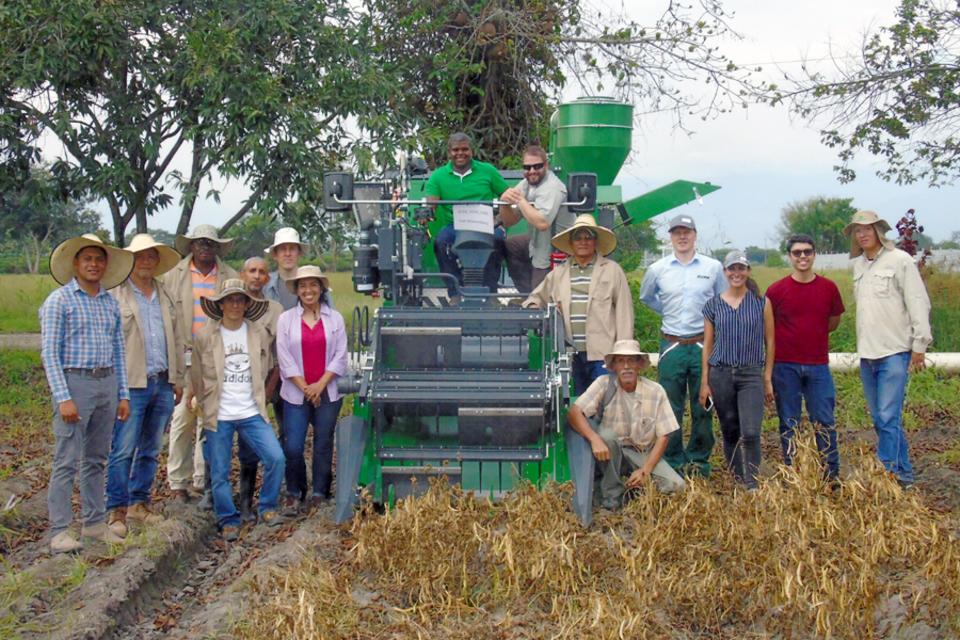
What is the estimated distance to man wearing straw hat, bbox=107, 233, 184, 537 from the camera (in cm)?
740

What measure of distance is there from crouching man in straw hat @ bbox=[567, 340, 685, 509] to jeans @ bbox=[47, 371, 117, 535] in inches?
115

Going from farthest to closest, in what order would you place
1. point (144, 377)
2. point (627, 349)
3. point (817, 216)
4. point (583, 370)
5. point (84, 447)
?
point (817, 216), point (583, 370), point (627, 349), point (144, 377), point (84, 447)

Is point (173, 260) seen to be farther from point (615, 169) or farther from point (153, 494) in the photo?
point (615, 169)

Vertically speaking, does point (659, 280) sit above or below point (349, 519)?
above

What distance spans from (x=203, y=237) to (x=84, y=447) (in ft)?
5.84

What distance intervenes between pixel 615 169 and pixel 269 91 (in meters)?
3.91

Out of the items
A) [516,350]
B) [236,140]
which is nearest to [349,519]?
[516,350]

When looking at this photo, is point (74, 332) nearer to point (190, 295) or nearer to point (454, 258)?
point (190, 295)

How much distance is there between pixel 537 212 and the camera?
8500mm

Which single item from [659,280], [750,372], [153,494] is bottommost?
[153,494]

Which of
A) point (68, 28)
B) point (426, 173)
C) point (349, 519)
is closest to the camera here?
point (349, 519)

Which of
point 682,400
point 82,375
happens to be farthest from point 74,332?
point 682,400

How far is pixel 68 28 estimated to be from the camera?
1197 cm

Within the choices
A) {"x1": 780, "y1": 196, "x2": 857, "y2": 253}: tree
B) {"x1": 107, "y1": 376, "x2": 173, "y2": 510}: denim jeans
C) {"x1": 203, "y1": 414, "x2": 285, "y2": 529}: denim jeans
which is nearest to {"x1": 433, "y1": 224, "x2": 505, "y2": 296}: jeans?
{"x1": 203, "y1": 414, "x2": 285, "y2": 529}: denim jeans
